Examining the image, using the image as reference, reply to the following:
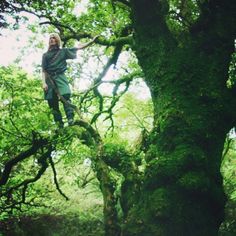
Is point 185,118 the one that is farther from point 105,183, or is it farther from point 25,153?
point 25,153

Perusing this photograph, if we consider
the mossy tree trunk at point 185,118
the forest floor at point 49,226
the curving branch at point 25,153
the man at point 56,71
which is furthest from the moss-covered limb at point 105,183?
the forest floor at point 49,226

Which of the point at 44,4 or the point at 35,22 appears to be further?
the point at 35,22

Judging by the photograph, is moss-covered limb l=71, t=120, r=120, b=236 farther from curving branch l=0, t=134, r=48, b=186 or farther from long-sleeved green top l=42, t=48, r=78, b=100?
curving branch l=0, t=134, r=48, b=186

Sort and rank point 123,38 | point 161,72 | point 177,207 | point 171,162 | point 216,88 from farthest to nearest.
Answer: point 123,38, point 161,72, point 216,88, point 171,162, point 177,207

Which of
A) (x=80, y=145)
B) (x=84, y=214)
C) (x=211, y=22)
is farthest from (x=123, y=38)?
(x=84, y=214)

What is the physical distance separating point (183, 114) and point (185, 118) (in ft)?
0.30

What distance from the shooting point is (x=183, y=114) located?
5.46 meters

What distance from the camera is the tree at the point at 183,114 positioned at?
4.71 m

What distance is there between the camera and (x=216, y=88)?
570cm

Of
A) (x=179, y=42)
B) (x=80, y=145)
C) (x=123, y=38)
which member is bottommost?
(x=80, y=145)

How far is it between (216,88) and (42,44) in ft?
22.8

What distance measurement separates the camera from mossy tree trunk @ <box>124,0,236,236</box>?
15.4ft

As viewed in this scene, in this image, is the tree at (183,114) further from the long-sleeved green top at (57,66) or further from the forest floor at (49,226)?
the forest floor at (49,226)

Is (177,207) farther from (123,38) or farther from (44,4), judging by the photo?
(44,4)
